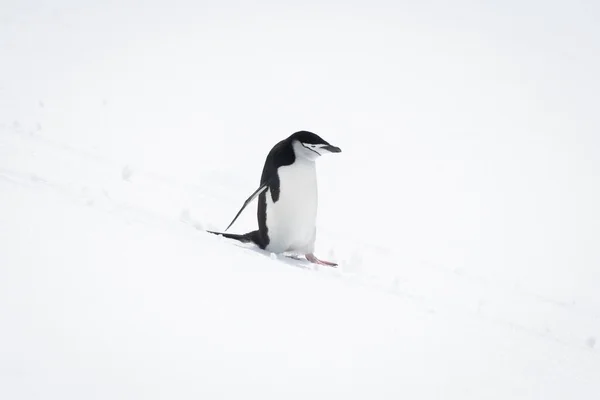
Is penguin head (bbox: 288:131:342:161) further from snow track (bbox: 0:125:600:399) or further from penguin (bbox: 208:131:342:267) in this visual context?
snow track (bbox: 0:125:600:399)

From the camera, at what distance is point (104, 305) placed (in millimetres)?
1874

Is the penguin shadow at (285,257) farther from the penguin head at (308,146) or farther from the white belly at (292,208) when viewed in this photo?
the penguin head at (308,146)

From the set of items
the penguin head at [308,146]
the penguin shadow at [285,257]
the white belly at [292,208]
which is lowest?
the penguin shadow at [285,257]

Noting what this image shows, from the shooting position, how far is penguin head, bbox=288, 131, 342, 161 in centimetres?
412

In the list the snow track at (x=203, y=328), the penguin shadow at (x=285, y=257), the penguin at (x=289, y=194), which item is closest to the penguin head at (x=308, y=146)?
the penguin at (x=289, y=194)

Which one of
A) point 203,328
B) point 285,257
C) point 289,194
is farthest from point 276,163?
point 203,328

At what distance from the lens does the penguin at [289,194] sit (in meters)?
4.12

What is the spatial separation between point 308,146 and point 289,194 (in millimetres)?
408

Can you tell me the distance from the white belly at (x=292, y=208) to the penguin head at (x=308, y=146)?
0.07 metres

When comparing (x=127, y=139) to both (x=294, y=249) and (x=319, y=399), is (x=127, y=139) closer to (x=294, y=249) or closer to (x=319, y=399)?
(x=294, y=249)

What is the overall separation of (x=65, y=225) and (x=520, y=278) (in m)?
7.43

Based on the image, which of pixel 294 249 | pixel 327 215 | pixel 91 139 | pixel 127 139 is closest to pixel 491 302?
pixel 294 249

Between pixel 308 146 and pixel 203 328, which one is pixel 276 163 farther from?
pixel 203 328

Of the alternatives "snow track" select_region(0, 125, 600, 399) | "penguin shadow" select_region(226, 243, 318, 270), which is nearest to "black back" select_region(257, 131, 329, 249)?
"penguin shadow" select_region(226, 243, 318, 270)
